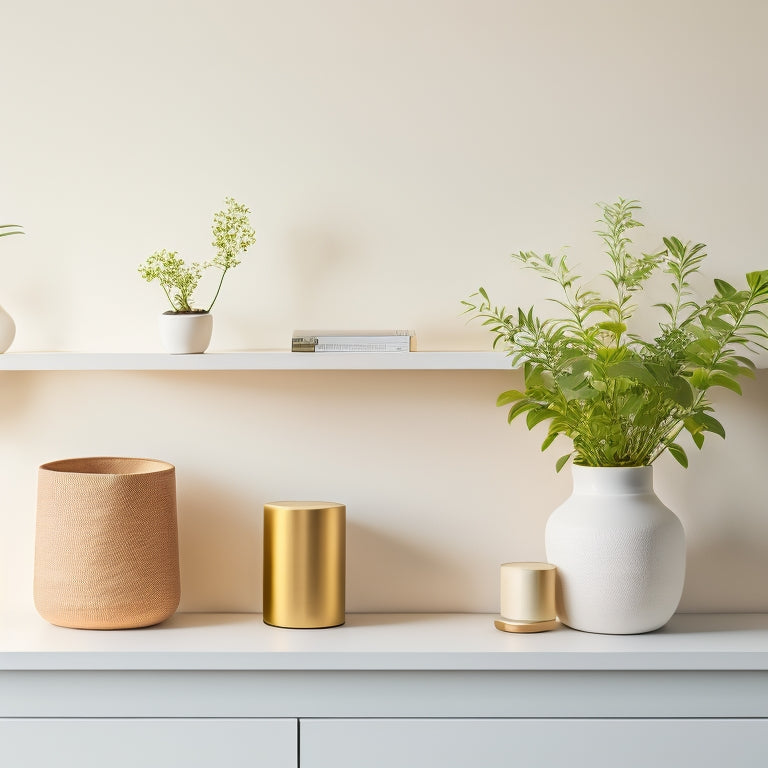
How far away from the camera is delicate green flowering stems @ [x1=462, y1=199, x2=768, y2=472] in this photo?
48.8 inches

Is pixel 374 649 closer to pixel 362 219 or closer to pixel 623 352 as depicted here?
pixel 623 352

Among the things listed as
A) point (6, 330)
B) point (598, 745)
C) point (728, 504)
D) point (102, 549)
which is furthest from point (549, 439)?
point (6, 330)

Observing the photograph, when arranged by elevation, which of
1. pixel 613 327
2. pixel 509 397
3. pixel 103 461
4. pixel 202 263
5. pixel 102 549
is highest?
pixel 202 263

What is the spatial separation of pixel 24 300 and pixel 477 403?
→ 2.38ft

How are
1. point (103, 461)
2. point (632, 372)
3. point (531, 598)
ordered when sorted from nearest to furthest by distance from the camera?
point (632, 372) → point (531, 598) → point (103, 461)

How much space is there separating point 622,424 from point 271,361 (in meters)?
0.50

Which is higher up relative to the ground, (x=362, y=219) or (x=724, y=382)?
(x=362, y=219)

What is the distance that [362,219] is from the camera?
1.43 metres

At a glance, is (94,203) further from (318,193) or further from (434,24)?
(434,24)

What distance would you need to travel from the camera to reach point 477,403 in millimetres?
1438

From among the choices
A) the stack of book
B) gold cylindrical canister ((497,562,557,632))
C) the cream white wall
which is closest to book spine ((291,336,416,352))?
the stack of book

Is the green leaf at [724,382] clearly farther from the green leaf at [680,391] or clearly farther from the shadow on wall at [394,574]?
the shadow on wall at [394,574]

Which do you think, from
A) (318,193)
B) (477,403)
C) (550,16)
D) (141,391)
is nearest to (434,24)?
(550,16)

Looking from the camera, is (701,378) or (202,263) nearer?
(701,378)
